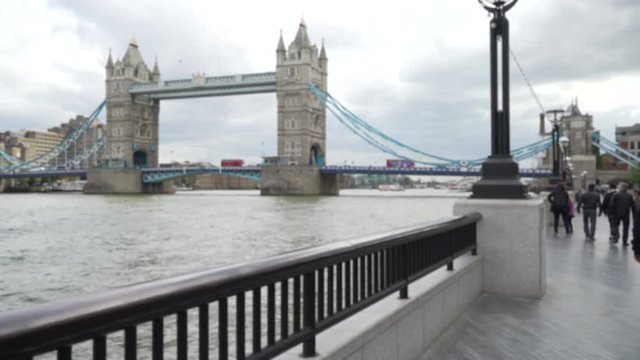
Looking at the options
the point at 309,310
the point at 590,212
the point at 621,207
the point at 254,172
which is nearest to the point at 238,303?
the point at 309,310

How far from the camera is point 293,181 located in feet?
230

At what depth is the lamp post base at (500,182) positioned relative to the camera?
18.5ft

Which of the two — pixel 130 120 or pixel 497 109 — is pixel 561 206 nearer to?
pixel 497 109

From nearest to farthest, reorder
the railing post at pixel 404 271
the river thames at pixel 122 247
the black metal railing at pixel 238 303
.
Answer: the black metal railing at pixel 238 303
the railing post at pixel 404 271
the river thames at pixel 122 247

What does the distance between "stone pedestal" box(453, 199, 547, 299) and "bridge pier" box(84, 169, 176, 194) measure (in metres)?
81.9

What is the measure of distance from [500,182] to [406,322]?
110 inches

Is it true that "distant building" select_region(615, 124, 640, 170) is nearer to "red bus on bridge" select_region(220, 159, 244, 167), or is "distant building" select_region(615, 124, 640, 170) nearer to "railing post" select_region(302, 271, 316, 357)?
"red bus on bridge" select_region(220, 159, 244, 167)

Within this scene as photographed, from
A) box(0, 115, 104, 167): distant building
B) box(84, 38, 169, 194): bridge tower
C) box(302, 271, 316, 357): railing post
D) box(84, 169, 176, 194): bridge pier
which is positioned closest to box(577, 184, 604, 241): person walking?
box(302, 271, 316, 357): railing post

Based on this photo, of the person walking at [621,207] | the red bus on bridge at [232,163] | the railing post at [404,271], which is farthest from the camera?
the red bus on bridge at [232,163]

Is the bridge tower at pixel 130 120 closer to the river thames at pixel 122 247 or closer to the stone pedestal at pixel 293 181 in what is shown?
Result: the stone pedestal at pixel 293 181

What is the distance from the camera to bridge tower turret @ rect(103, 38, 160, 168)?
92312 mm

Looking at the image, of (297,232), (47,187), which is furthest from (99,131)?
(297,232)

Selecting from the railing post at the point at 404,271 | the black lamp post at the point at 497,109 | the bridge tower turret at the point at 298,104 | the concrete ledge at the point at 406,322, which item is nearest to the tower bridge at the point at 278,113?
the bridge tower turret at the point at 298,104

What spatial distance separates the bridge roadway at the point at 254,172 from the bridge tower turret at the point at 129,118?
9.02 meters
